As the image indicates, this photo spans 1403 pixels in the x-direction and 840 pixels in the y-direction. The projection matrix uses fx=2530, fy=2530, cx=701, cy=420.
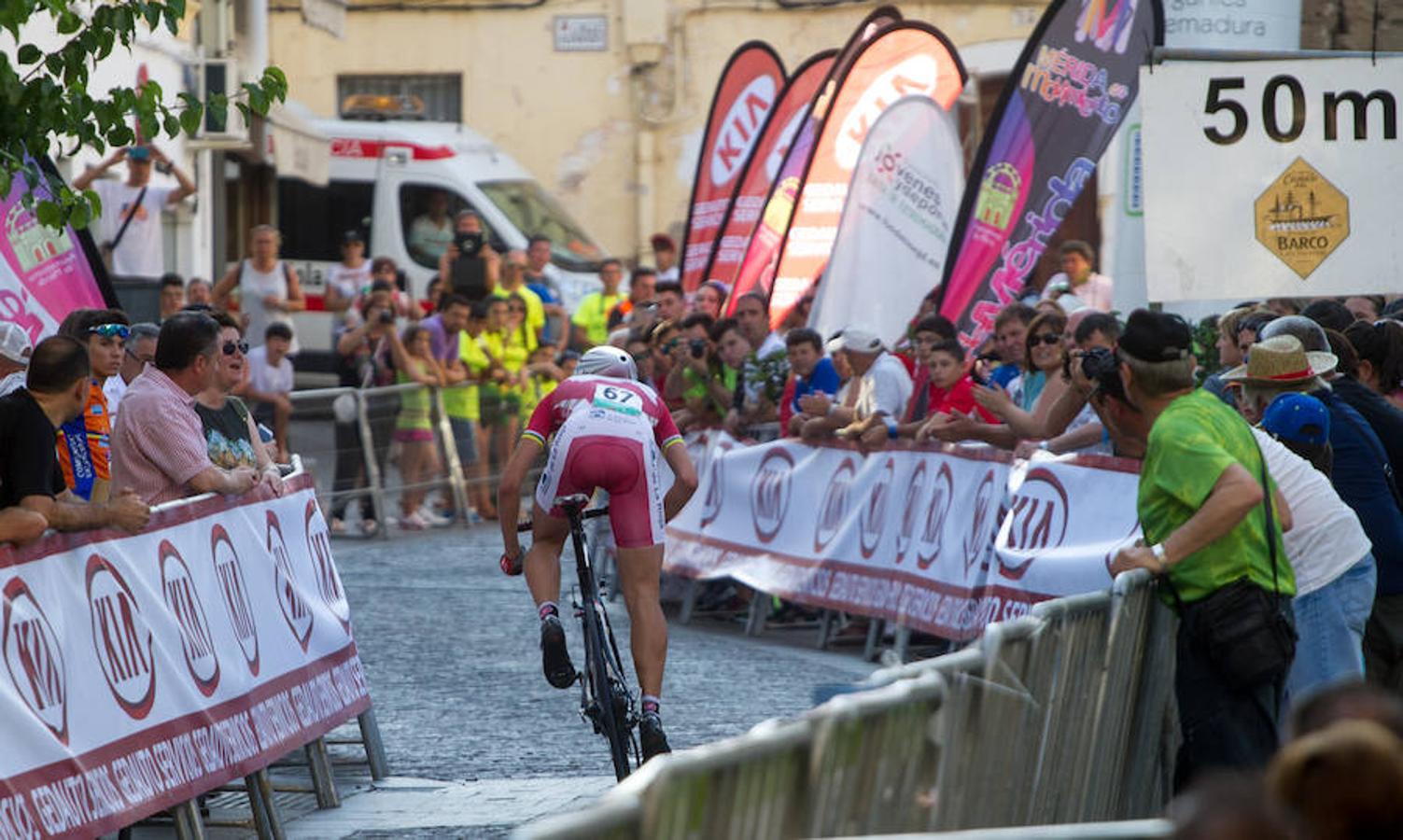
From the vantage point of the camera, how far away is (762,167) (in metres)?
20.7

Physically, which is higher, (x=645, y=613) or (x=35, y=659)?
(x=35, y=659)

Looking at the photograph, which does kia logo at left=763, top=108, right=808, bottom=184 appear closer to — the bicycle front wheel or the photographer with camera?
the photographer with camera

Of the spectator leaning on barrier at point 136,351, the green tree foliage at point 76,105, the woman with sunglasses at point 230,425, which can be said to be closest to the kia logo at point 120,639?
the woman with sunglasses at point 230,425

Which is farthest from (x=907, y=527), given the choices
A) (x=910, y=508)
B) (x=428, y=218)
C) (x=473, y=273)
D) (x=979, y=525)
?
(x=428, y=218)

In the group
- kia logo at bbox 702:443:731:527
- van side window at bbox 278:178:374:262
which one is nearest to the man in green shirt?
van side window at bbox 278:178:374:262

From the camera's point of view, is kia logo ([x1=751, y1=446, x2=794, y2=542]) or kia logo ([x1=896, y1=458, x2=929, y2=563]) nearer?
kia logo ([x1=896, y1=458, x2=929, y2=563])

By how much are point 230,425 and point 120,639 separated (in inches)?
94.4

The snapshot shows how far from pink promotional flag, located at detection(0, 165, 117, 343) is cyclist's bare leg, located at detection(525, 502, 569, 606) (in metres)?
3.06

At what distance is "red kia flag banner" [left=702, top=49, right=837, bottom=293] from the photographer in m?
20.5

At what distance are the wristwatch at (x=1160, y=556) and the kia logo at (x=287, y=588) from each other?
11.9ft

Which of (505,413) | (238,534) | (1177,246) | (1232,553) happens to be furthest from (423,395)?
(1232,553)

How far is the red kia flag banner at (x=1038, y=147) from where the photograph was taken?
13867 millimetres

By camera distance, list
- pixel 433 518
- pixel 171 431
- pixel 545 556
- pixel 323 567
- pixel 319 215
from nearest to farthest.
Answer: pixel 171 431, pixel 323 567, pixel 545 556, pixel 433 518, pixel 319 215

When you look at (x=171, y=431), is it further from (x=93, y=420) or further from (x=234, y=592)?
(x=93, y=420)
